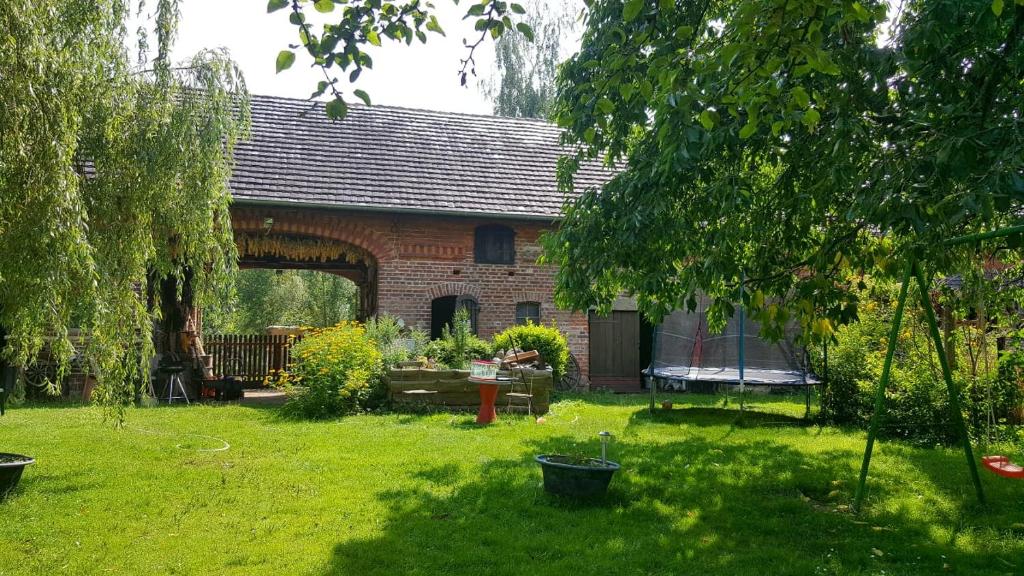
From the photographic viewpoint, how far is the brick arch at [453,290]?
16.1m

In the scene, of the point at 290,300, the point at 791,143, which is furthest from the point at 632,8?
the point at 290,300

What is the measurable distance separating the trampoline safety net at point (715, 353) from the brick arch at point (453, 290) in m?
4.50

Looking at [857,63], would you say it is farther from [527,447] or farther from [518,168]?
[518,168]

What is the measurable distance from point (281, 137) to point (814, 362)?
37.9ft

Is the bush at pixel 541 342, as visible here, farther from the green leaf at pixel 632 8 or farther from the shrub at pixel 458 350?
the green leaf at pixel 632 8

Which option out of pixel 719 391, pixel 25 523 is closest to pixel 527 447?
pixel 25 523

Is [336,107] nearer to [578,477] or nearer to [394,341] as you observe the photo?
[578,477]

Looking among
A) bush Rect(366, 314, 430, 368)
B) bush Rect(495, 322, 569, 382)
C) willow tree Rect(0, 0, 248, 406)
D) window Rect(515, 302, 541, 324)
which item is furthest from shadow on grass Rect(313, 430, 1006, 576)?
window Rect(515, 302, 541, 324)

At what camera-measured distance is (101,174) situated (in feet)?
22.6

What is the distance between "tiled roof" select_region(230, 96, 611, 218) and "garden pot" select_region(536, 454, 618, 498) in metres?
9.92

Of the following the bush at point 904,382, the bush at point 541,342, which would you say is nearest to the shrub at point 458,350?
the bush at point 541,342

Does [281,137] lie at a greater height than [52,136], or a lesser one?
greater

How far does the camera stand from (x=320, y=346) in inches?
457

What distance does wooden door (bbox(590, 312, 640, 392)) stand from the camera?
18.9 metres
